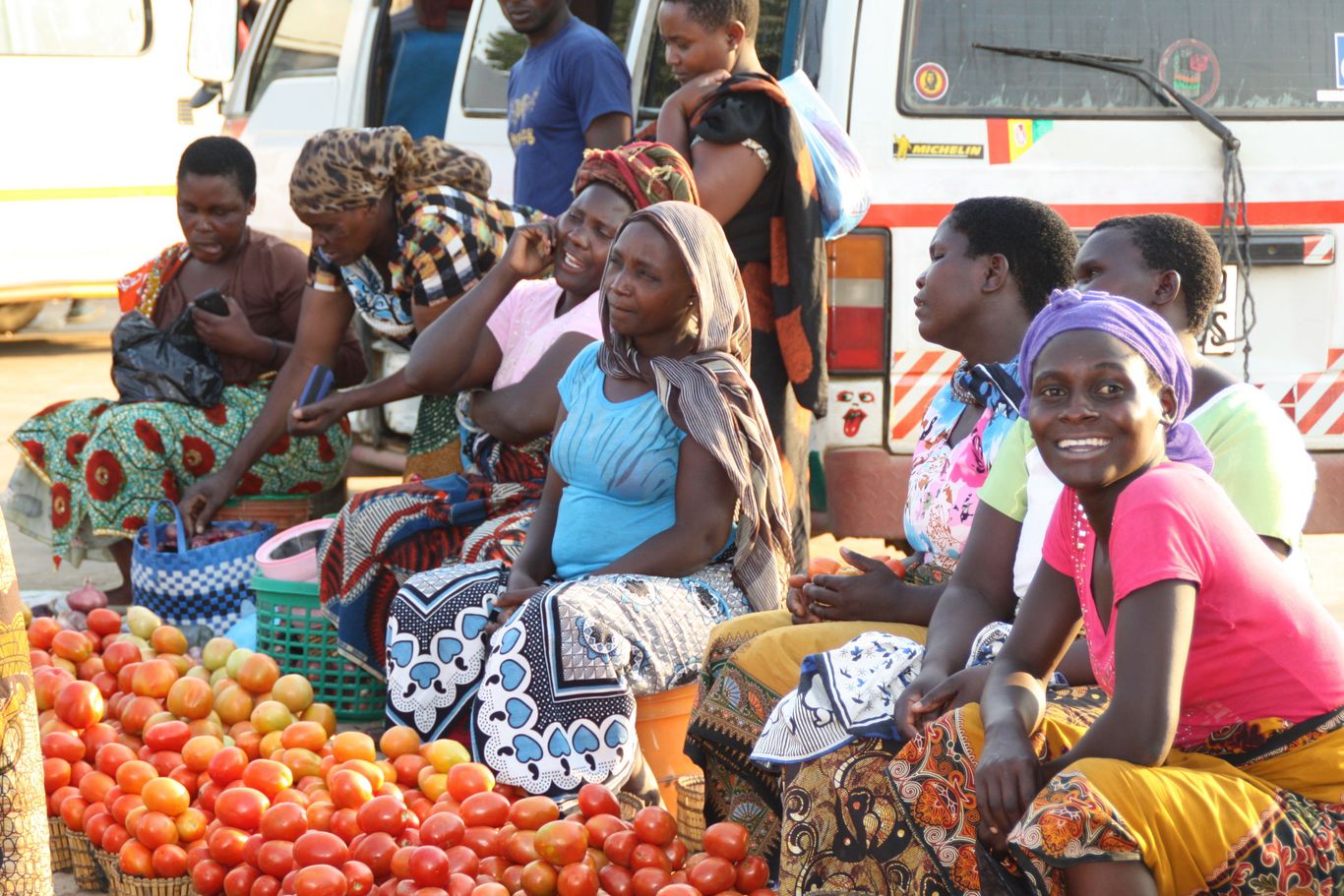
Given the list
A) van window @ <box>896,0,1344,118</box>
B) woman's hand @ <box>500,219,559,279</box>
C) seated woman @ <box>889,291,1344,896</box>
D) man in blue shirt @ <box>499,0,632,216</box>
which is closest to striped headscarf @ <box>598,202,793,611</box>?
woman's hand @ <box>500,219,559,279</box>

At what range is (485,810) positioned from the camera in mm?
3305

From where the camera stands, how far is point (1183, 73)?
478 centimetres

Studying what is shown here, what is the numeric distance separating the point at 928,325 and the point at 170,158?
9889 mm

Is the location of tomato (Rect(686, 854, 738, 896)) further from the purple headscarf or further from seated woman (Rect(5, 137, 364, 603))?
seated woman (Rect(5, 137, 364, 603))

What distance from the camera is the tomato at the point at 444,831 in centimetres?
322

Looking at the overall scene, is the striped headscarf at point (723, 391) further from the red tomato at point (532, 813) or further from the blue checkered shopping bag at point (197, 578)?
the blue checkered shopping bag at point (197, 578)

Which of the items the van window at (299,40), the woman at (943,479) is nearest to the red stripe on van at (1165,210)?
the woman at (943,479)

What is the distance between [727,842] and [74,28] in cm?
1038

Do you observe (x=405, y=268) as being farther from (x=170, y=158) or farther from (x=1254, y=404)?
(x=170, y=158)

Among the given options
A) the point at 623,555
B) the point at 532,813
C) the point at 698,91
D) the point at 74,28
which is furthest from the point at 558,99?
the point at 74,28

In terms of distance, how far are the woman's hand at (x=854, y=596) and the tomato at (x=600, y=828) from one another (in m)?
0.60

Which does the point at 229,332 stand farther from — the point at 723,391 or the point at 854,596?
the point at 854,596

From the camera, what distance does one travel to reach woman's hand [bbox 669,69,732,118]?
15.5 ft

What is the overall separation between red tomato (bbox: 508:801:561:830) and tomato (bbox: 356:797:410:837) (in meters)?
0.25
